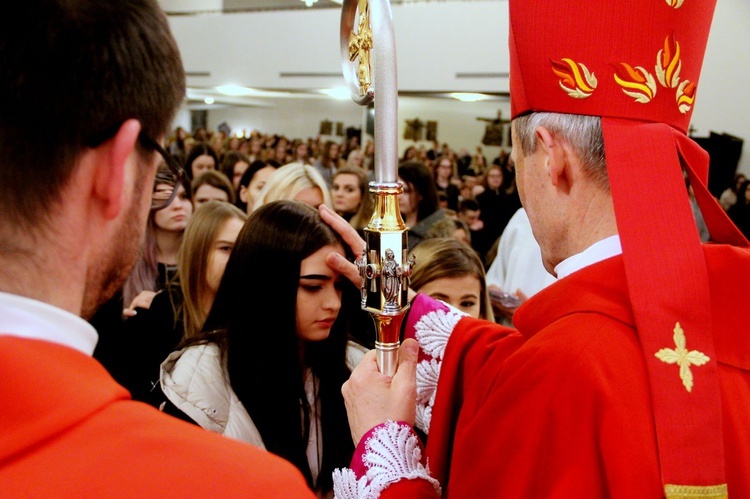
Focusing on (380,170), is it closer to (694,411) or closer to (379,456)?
(379,456)

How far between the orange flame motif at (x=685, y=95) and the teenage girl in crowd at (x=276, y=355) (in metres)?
0.98

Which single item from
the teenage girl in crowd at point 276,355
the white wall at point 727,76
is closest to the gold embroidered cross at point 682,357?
the teenage girl in crowd at point 276,355

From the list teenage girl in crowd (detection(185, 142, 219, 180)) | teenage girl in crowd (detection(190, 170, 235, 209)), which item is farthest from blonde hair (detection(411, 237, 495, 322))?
teenage girl in crowd (detection(185, 142, 219, 180))

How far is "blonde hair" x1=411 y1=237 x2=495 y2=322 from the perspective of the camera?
2787 mm

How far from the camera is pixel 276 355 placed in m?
2.01

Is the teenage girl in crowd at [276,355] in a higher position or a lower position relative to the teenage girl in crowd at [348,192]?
higher

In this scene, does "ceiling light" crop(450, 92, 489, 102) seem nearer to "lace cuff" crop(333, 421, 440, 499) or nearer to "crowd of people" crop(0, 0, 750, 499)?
"crowd of people" crop(0, 0, 750, 499)

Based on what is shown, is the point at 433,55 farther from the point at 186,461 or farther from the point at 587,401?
the point at 186,461

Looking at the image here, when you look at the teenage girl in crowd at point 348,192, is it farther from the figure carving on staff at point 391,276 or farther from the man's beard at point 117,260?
the man's beard at point 117,260

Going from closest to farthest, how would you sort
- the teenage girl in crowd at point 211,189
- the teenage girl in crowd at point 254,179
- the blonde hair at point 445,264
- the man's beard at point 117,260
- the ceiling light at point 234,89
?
the man's beard at point 117,260, the blonde hair at point 445,264, the teenage girl in crowd at point 211,189, the teenage girl in crowd at point 254,179, the ceiling light at point 234,89

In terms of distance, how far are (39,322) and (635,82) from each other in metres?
1.05

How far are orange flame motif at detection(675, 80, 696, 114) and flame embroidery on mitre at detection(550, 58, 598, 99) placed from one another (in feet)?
0.54

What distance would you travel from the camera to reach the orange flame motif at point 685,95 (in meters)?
1.38

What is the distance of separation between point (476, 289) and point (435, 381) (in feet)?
3.65
